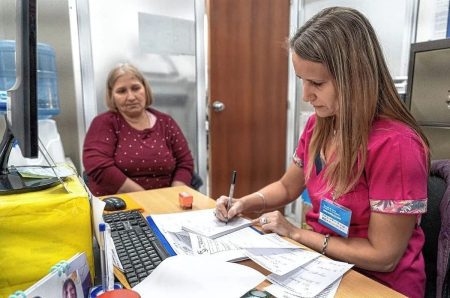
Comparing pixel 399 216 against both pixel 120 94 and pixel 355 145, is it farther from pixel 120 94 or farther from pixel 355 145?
pixel 120 94

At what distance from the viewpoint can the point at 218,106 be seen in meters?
2.69

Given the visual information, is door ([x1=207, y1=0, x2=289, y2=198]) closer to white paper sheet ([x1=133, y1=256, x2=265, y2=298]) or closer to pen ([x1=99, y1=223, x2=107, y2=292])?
white paper sheet ([x1=133, y1=256, x2=265, y2=298])

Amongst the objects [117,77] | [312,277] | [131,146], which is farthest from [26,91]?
[117,77]

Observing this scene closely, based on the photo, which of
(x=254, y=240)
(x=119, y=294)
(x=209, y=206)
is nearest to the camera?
(x=119, y=294)

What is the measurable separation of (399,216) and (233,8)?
221 cm

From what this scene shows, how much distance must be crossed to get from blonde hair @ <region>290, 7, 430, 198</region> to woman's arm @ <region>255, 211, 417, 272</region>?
123 millimetres

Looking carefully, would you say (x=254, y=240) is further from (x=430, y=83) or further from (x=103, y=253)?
(x=430, y=83)

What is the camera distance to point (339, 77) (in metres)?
0.90

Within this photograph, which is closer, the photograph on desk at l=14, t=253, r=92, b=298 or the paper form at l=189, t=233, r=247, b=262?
the photograph on desk at l=14, t=253, r=92, b=298

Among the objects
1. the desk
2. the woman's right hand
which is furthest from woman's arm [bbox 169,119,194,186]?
the woman's right hand

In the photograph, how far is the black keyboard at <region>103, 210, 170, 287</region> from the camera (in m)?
0.75

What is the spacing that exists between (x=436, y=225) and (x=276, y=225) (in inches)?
17.3

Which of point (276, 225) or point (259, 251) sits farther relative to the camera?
point (276, 225)

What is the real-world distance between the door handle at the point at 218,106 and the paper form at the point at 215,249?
180 centimetres
